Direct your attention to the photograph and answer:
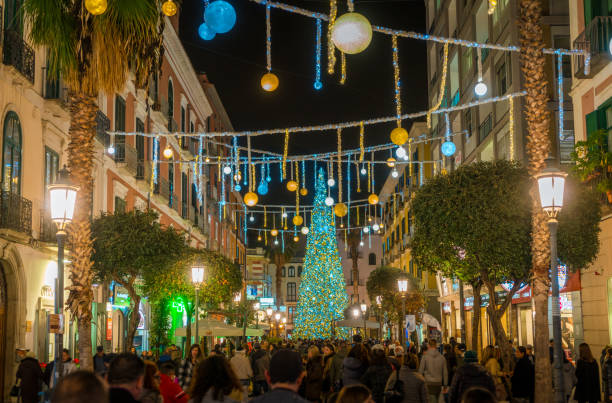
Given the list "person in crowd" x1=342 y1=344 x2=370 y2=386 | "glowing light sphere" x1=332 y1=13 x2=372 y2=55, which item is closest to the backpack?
"person in crowd" x1=342 y1=344 x2=370 y2=386

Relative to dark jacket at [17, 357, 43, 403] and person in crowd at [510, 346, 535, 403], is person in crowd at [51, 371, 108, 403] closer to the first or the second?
person in crowd at [510, 346, 535, 403]

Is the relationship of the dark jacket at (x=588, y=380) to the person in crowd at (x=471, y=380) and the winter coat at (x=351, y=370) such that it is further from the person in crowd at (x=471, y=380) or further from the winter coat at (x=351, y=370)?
the person in crowd at (x=471, y=380)

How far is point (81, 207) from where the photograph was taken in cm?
1571

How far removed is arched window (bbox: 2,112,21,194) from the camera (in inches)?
758

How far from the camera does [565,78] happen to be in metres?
27.3

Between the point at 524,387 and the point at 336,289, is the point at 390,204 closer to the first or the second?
the point at 336,289

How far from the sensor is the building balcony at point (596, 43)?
1881 cm

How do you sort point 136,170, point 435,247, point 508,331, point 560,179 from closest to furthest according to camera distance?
point 560,179
point 435,247
point 136,170
point 508,331

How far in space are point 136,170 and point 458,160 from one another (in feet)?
57.8

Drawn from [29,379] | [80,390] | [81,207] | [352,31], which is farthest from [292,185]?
[80,390]

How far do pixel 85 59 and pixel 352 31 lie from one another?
20.3ft

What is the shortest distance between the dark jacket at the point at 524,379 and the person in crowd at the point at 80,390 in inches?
489

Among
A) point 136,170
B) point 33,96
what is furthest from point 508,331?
point 33,96

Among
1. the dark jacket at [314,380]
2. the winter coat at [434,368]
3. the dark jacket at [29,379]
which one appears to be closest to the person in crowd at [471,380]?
the dark jacket at [314,380]
